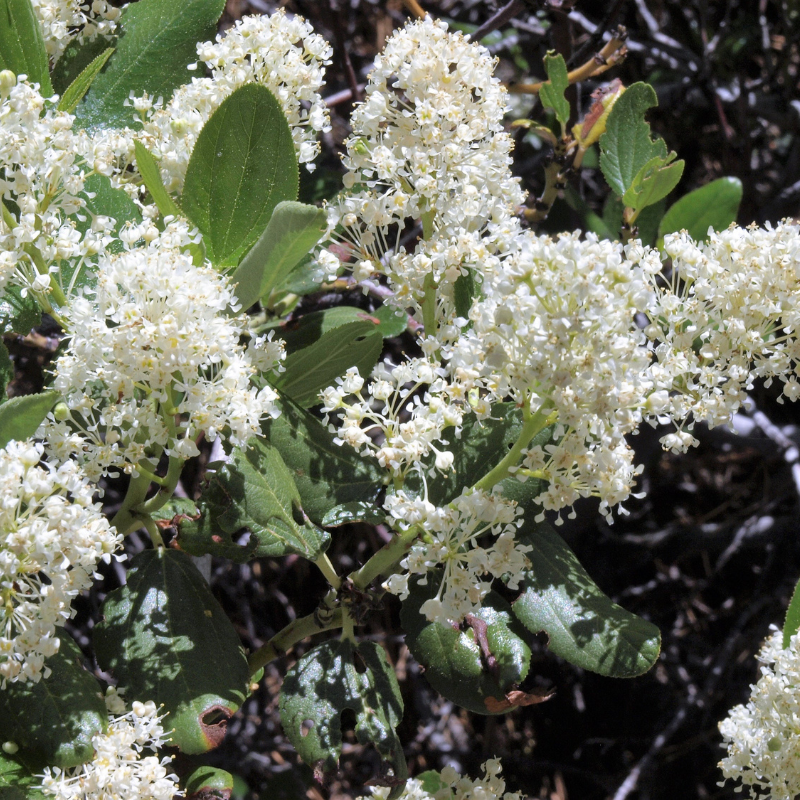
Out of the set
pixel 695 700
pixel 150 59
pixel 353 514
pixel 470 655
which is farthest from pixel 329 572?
pixel 695 700

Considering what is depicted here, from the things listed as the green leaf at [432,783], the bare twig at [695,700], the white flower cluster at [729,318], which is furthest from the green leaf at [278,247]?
the bare twig at [695,700]

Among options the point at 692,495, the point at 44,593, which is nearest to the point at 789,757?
the point at 44,593

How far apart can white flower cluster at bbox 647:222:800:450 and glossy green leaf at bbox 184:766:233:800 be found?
89cm

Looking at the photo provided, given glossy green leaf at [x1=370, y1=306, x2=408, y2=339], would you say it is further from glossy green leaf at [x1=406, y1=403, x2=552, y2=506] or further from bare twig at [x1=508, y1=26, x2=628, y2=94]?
bare twig at [x1=508, y1=26, x2=628, y2=94]

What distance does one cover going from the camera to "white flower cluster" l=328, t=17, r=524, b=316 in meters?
1.29

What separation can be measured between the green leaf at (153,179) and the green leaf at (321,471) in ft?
1.16

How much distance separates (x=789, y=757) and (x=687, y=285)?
832 millimetres

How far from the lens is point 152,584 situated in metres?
1.40

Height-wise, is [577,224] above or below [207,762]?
above

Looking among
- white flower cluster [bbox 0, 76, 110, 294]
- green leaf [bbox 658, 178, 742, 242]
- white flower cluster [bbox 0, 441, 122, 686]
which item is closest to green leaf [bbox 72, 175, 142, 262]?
white flower cluster [bbox 0, 76, 110, 294]

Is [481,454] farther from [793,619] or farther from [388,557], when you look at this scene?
[793,619]

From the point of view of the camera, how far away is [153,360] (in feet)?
3.56

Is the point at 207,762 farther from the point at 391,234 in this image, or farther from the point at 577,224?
the point at 577,224

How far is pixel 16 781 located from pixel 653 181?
1522 millimetres
